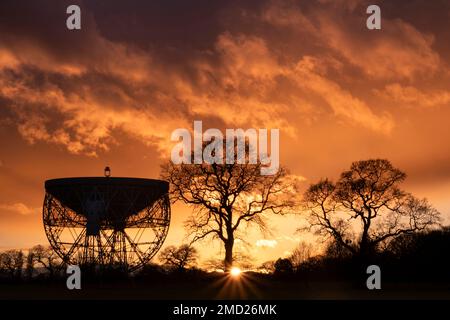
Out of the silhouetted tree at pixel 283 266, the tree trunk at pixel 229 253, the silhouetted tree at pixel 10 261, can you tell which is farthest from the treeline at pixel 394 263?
the silhouetted tree at pixel 10 261

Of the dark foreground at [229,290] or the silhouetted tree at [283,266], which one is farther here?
the silhouetted tree at [283,266]

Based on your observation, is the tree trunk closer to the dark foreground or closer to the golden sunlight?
the golden sunlight

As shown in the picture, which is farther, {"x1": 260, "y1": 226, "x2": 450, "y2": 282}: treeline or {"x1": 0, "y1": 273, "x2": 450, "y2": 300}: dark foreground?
{"x1": 260, "y1": 226, "x2": 450, "y2": 282}: treeline

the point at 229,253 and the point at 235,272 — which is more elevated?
the point at 229,253

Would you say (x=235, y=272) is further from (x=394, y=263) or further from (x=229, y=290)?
(x=394, y=263)

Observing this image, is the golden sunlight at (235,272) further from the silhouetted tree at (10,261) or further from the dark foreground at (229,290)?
the silhouetted tree at (10,261)

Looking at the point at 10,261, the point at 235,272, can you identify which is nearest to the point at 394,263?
the point at 235,272

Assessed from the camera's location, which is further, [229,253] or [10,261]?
[10,261]

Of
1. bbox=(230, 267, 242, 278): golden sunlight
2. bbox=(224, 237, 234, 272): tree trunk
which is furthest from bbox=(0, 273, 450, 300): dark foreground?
bbox=(224, 237, 234, 272): tree trunk

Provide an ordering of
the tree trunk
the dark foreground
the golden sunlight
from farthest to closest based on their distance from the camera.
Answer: the tree trunk → the golden sunlight → the dark foreground
